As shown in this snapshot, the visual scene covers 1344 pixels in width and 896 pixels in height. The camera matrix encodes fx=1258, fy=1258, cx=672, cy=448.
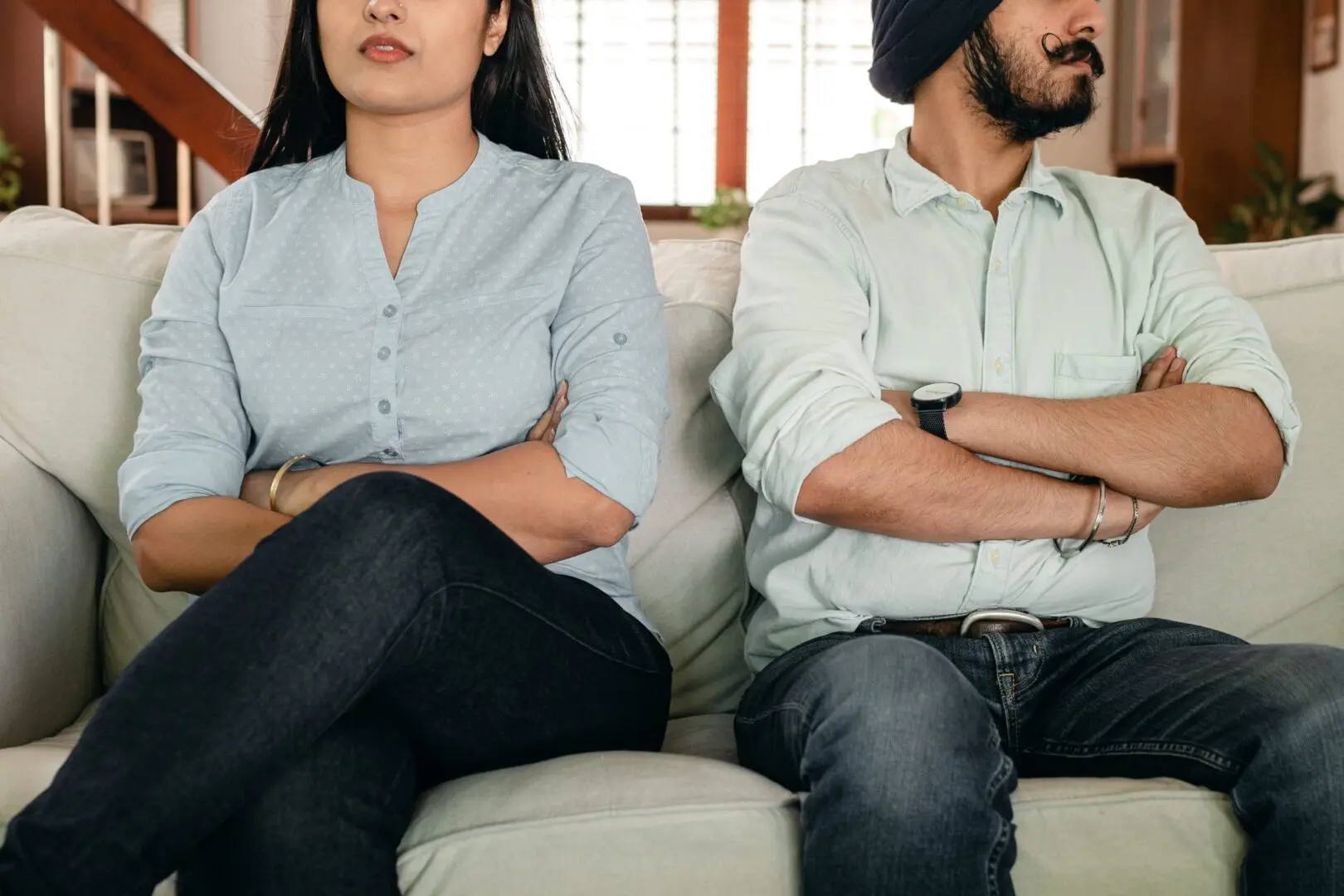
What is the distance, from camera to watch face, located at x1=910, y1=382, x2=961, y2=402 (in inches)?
51.9

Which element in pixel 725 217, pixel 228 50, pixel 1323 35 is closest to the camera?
pixel 1323 35

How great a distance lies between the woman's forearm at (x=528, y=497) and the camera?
1225mm

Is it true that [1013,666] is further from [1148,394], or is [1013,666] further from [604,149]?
[604,149]

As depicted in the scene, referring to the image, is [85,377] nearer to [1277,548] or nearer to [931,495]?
[931,495]

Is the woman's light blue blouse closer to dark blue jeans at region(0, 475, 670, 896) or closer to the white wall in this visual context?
dark blue jeans at region(0, 475, 670, 896)

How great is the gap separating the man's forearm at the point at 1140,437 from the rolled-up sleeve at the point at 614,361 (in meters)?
0.32

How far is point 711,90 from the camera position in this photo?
6.36 m

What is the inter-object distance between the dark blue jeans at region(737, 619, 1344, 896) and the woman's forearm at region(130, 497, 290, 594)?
0.52 metres

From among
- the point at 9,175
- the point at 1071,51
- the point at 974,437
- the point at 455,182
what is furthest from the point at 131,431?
the point at 9,175

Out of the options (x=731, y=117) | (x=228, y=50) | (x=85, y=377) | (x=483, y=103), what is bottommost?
(x=85, y=377)

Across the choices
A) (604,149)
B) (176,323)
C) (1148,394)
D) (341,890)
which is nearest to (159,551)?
(176,323)

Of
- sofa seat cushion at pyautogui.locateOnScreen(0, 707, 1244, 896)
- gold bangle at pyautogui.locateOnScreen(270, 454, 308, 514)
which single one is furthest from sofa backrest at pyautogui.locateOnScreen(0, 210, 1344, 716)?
sofa seat cushion at pyautogui.locateOnScreen(0, 707, 1244, 896)

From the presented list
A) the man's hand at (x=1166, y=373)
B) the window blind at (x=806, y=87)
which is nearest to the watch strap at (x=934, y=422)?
the man's hand at (x=1166, y=373)

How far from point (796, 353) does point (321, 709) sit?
2.09 ft
